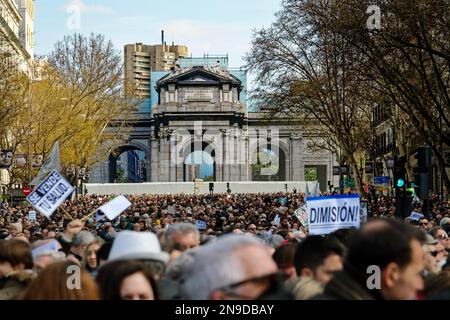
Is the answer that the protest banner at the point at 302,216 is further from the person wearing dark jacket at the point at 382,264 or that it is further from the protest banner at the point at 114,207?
the person wearing dark jacket at the point at 382,264

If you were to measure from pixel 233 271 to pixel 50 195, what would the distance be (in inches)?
464

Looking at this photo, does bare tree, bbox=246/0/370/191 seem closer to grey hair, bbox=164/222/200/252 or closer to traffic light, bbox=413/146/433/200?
traffic light, bbox=413/146/433/200

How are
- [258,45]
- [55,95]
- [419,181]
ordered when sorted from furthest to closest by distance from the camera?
1. [55,95]
2. [258,45]
3. [419,181]

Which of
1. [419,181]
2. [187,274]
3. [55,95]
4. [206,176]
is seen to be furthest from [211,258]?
[206,176]

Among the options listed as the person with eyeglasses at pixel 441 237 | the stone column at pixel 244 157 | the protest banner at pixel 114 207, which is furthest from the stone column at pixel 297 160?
the person with eyeglasses at pixel 441 237

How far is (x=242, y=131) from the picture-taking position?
12975 centimetres

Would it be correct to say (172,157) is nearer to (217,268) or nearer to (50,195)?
(50,195)

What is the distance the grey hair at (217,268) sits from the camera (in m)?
4.45

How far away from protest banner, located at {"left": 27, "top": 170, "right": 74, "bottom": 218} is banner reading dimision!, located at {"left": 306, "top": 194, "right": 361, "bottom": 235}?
4304 mm

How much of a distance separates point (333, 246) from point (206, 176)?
141m

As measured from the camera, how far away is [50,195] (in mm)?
15891

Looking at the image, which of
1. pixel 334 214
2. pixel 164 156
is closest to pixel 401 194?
pixel 334 214

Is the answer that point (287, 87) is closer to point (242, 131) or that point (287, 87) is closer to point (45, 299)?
point (45, 299)

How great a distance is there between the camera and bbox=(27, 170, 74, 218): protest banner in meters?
15.7
